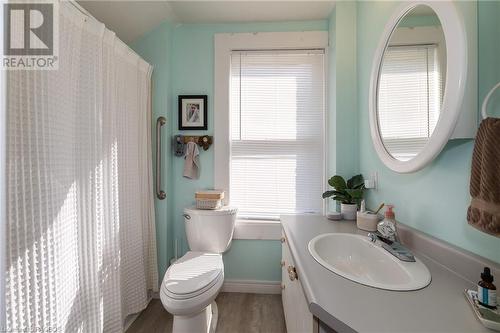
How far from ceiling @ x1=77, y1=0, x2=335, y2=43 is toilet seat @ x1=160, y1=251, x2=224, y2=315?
183 cm

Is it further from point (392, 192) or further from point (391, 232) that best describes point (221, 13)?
point (391, 232)

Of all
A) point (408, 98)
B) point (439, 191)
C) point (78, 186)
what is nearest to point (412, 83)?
point (408, 98)

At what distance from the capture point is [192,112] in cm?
179

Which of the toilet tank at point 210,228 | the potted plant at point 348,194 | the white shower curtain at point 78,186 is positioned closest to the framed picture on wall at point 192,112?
the white shower curtain at point 78,186

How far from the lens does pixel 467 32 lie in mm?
664

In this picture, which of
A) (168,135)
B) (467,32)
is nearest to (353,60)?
(467,32)

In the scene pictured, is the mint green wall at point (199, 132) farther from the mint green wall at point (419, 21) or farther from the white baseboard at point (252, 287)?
the mint green wall at point (419, 21)

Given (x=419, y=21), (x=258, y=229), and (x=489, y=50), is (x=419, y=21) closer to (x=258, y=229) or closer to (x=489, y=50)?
(x=489, y=50)

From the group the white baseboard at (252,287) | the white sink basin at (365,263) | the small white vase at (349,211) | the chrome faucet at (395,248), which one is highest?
the small white vase at (349,211)

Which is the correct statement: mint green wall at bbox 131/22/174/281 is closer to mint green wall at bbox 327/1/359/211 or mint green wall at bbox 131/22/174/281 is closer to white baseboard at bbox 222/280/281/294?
white baseboard at bbox 222/280/281/294

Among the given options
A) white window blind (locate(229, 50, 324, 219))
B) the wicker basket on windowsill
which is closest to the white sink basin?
white window blind (locate(229, 50, 324, 219))

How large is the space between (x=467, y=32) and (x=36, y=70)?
1563mm

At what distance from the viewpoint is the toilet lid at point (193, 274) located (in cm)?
111

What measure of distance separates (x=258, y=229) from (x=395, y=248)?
109 cm
